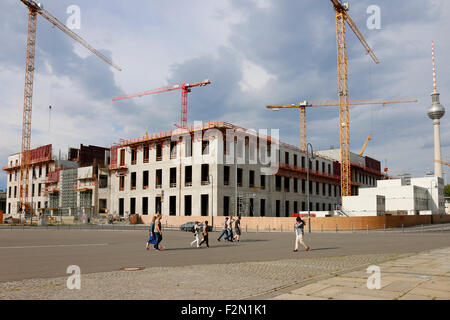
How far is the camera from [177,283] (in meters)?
8.65

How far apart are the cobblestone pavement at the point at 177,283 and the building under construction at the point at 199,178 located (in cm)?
3910

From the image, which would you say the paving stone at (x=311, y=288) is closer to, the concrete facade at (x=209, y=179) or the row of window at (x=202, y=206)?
the concrete facade at (x=209, y=179)

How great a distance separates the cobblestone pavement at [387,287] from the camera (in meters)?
7.22

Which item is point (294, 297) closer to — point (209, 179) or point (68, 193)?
point (209, 179)

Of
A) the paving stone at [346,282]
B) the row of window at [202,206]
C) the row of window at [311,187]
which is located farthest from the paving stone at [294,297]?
the row of window at [311,187]

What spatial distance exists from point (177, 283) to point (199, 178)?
Result: 4924cm

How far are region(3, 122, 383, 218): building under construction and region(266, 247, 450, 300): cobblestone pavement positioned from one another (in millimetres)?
40246

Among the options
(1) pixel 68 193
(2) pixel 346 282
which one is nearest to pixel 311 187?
(1) pixel 68 193

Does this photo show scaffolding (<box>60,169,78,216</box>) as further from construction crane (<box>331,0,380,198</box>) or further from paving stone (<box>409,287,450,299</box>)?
paving stone (<box>409,287,450,299</box>)

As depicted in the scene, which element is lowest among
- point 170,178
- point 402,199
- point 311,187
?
point 402,199
